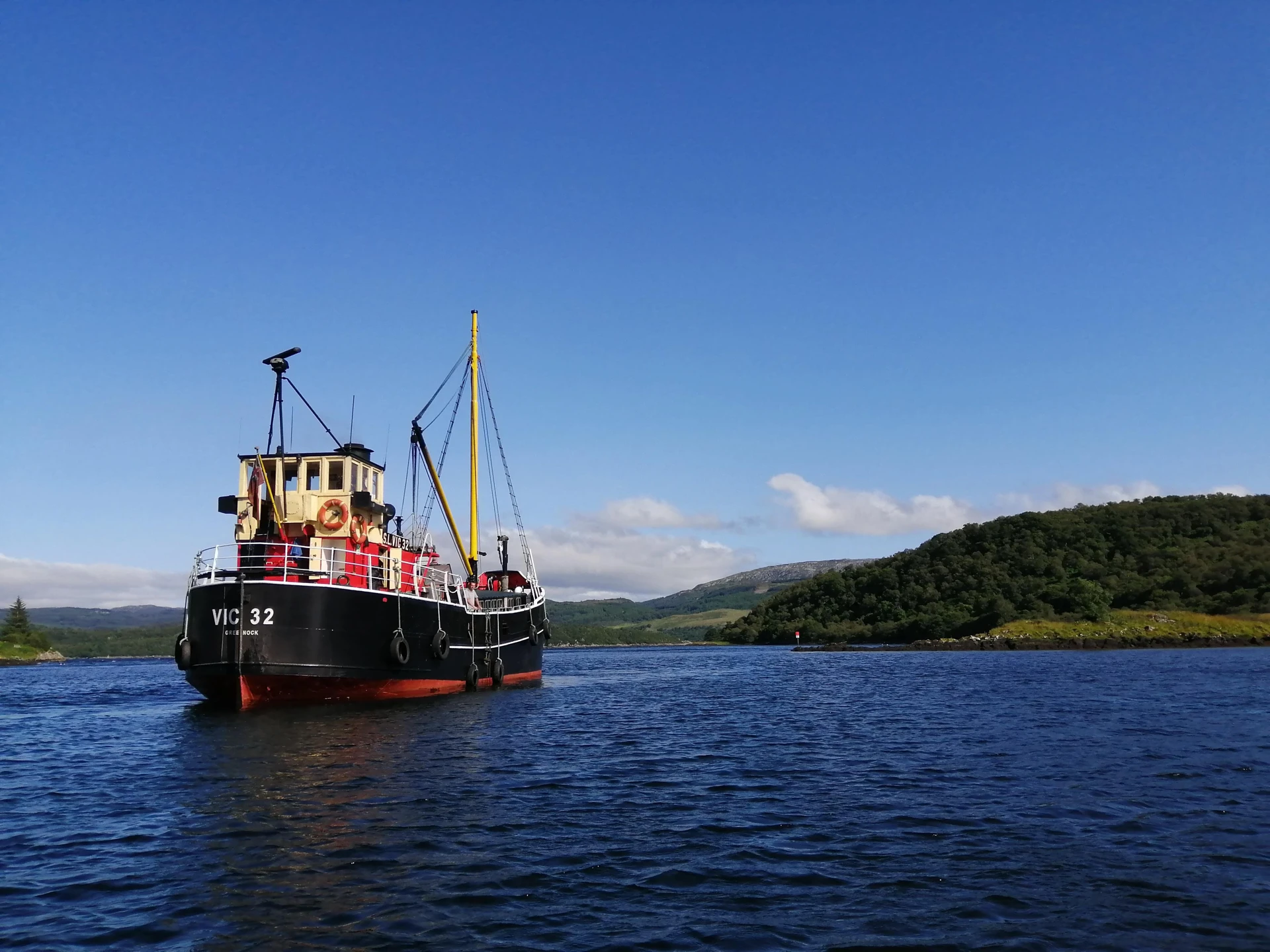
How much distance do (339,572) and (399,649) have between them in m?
4.31

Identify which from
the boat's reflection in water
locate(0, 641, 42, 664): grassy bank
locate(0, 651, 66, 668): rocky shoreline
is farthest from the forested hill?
locate(0, 641, 42, 664): grassy bank

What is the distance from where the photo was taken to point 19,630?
540 ft

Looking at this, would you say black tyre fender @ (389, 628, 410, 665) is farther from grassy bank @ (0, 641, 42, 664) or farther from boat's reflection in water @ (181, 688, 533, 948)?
grassy bank @ (0, 641, 42, 664)

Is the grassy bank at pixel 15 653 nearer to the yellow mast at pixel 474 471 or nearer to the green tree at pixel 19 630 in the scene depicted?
the green tree at pixel 19 630

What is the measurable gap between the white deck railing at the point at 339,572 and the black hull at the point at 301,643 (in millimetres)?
671

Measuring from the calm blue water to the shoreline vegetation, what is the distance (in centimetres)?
9066

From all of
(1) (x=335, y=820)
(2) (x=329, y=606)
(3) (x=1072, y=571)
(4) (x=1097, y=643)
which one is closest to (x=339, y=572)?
(2) (x=329, y=606)

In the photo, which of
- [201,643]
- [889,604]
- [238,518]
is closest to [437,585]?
[238,518]

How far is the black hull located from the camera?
32.2 meters

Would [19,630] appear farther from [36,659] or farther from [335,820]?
[335,820]

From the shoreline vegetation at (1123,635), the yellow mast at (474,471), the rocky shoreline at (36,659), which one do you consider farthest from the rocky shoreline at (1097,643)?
the rocky shoreline at (36,659)

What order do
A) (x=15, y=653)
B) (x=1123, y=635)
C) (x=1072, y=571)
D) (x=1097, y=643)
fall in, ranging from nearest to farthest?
1. (x=1097, y=643)
2. (x=1123, y=635)
3. (x=15, y=653)
4. (x=1072, y=571)

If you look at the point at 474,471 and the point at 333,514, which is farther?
the point at 474,471

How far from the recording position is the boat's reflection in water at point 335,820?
10.9 meters
